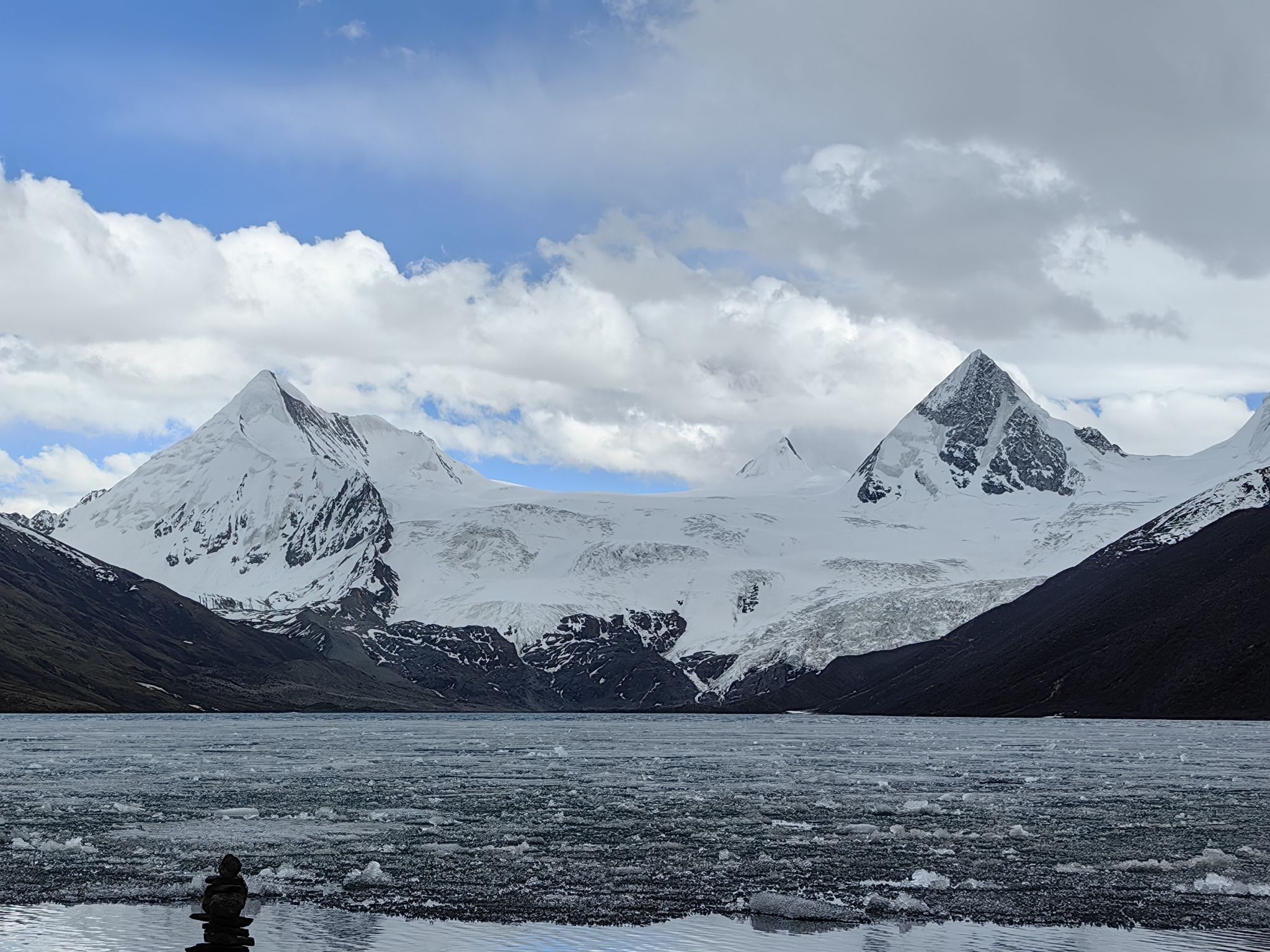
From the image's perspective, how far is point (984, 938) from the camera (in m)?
28.6

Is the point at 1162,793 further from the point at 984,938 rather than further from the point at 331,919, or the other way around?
the point at 331,919

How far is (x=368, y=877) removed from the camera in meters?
35.8

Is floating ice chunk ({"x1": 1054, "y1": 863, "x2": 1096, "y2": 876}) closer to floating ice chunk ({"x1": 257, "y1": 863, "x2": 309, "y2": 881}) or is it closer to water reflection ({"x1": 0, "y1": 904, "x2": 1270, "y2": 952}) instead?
water reflection ({"x1": 0, "y1": 904, "x2": 1270, "y2": 952})

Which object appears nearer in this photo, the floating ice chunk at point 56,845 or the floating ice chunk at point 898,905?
the floating ice chunk at point 898,905

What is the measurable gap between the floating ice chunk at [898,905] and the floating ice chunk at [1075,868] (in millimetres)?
6701

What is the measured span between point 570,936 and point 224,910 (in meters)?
11.0

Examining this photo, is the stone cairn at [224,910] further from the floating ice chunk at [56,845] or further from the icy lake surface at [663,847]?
the floating ice chunk at [56,845]

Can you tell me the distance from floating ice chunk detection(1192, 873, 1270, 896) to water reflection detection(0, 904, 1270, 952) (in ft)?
17.0

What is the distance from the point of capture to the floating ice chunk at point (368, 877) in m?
35.0

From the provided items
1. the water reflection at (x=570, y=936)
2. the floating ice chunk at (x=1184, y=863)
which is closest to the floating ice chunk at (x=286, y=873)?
the water reflection at (x=570, y=936)

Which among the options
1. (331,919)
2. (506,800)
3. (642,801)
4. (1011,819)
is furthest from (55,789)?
(1011,819)

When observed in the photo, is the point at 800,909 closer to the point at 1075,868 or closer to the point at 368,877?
the point at 1075,868

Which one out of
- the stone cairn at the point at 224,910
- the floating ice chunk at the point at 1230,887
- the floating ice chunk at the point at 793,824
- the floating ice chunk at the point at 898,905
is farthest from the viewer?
the floating ice chunk at the point at 793,824

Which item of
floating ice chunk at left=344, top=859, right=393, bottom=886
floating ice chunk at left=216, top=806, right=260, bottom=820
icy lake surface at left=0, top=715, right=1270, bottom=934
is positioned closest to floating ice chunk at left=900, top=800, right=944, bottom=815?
icy lake surface at left=0, top=715, right=1270, bottom=934
